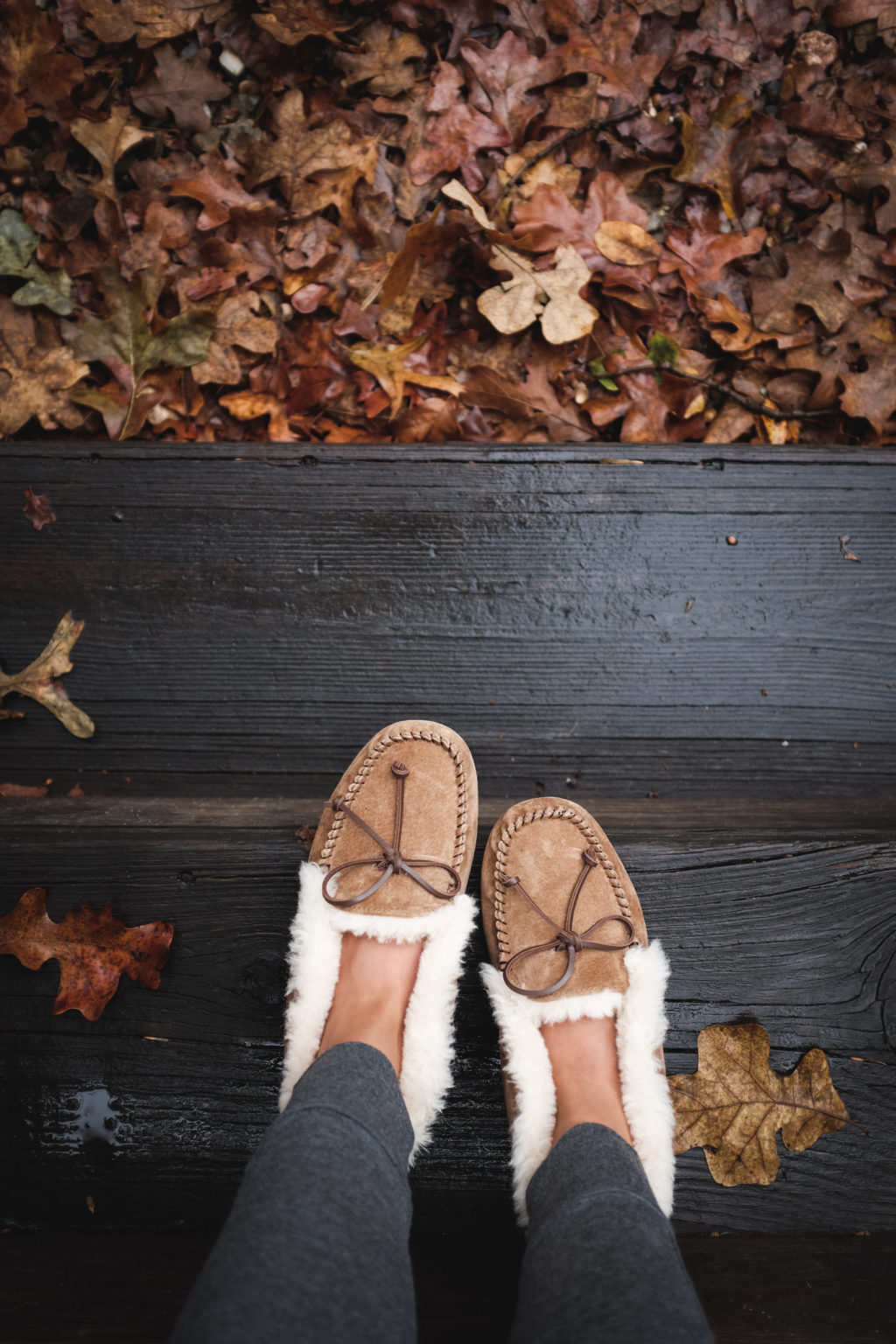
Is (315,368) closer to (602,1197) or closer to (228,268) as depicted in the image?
(228,268)

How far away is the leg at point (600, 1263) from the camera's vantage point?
81 centimetres

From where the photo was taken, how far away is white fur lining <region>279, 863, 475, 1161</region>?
1210mm

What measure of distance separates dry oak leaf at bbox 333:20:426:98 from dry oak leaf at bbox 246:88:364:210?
0.48 feet

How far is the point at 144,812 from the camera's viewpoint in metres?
1.40

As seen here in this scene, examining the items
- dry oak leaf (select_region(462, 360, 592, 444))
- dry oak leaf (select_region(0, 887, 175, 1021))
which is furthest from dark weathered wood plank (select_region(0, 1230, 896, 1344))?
dry oak leaf (select_region(462, 360, 592, 444))

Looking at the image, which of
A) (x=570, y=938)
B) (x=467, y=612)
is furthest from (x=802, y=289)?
(x=570, y=938)

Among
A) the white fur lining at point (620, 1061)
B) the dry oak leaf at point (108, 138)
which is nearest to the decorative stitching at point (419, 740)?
the white fur lining at point (620, 1061)

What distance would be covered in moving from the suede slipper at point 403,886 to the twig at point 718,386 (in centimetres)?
101

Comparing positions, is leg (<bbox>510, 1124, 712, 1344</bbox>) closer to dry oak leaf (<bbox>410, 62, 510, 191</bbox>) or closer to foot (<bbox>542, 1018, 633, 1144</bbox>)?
foot (<bbox>542, 1018, 633, 1144</bbox>)

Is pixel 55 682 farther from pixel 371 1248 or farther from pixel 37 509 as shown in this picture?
pixel 371 1248

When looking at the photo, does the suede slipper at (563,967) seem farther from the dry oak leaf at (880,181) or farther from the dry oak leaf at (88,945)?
the dry oak leaf at (880,181)

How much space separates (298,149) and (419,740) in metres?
1.51

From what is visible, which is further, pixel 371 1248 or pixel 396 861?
pixel 396 861

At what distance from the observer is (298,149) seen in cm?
170
